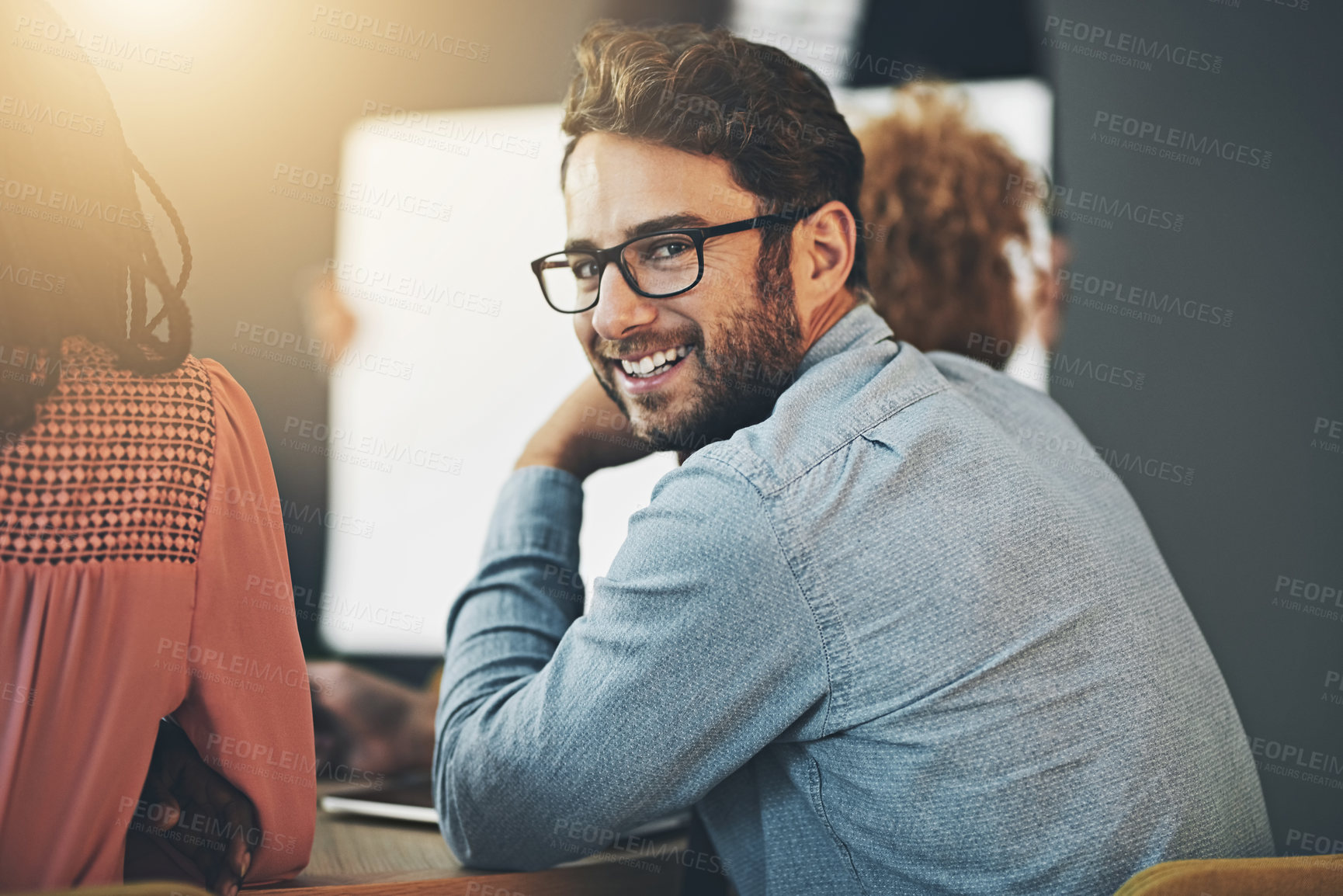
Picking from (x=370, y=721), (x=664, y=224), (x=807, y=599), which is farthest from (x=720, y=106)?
(x=370, y=721)

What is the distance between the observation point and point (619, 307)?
109 centimetres

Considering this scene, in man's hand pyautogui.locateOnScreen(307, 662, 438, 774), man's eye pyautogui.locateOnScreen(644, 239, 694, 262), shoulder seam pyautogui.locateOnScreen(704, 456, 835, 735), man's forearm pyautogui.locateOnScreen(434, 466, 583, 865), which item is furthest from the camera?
man's hand pyautogui.locateOnScreen(307, 662, 438, 774)

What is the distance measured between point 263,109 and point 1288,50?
179 centimetres

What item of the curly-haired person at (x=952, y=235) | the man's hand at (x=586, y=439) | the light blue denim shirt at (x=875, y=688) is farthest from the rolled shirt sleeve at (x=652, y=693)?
the curly-haired person at (x=952, y=235)

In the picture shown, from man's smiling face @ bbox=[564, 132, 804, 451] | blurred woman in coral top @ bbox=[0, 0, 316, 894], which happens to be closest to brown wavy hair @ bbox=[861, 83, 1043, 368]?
man's smiling face @ bbox=[564, 132, 804, 451]

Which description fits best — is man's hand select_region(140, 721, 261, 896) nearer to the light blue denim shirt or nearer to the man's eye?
the light blue denim shirt

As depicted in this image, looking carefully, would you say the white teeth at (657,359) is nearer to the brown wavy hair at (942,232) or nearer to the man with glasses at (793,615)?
the man with glasses at (793,615)

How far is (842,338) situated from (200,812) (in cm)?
84

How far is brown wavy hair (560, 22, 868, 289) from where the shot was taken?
109cm

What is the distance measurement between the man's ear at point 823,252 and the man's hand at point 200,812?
814 millimetres

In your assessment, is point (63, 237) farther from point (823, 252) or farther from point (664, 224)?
point (823, 252)

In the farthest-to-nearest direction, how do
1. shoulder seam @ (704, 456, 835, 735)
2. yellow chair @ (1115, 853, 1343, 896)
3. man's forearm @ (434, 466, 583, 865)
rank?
man's forearm @ (434, 466, 583, 865)
shoulder seam @ (704, 456, 835, 735)
yellow chair @ (1115, 853, 1343, 896)

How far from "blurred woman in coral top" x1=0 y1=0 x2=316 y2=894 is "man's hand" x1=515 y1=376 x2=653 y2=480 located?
41 centimetres

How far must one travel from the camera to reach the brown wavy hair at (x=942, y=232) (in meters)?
1.93
